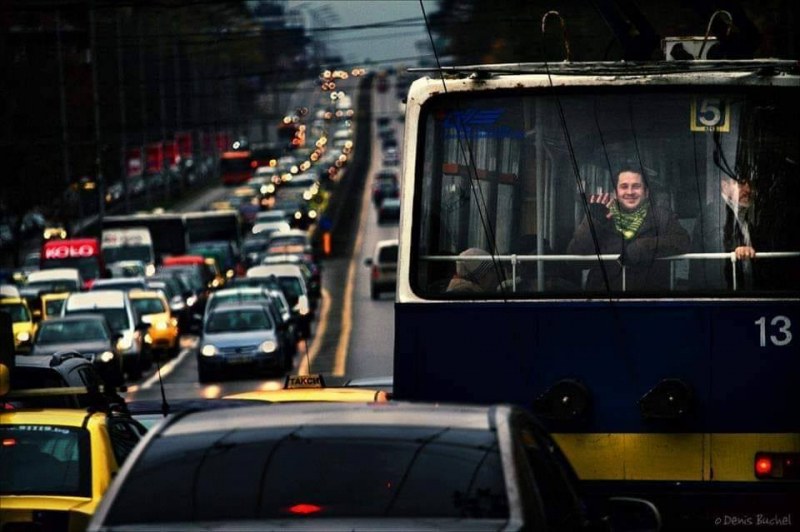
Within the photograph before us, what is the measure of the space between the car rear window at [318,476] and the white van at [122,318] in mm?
32498

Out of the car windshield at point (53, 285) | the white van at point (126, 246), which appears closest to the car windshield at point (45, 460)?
the car windshield at point (53, 285)

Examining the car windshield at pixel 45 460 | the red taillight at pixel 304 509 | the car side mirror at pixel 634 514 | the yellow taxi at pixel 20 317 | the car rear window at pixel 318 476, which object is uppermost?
the car rear window at pixel 318 476

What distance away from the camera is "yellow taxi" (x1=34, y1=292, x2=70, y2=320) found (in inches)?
1849

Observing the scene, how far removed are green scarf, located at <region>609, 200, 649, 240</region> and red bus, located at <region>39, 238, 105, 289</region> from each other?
171 feet

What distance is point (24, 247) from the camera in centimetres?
10356

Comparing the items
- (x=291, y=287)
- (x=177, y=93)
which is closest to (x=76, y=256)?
(x=291, y=287)

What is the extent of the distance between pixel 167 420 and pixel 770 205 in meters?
4.54

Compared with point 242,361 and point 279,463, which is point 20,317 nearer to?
point 242,361

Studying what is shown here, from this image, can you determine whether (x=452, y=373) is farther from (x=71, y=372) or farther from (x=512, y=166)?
(x=71, y=372)

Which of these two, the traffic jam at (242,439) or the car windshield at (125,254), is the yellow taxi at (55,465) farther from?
the car windshield at (125,254)

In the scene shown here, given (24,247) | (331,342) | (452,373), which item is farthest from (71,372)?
(24,247)

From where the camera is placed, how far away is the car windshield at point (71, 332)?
122ft

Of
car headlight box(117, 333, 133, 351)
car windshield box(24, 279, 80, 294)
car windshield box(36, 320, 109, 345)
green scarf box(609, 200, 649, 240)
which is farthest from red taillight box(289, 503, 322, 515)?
car windshield box(24, 279, 80, 294)

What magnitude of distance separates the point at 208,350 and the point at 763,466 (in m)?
28.6
